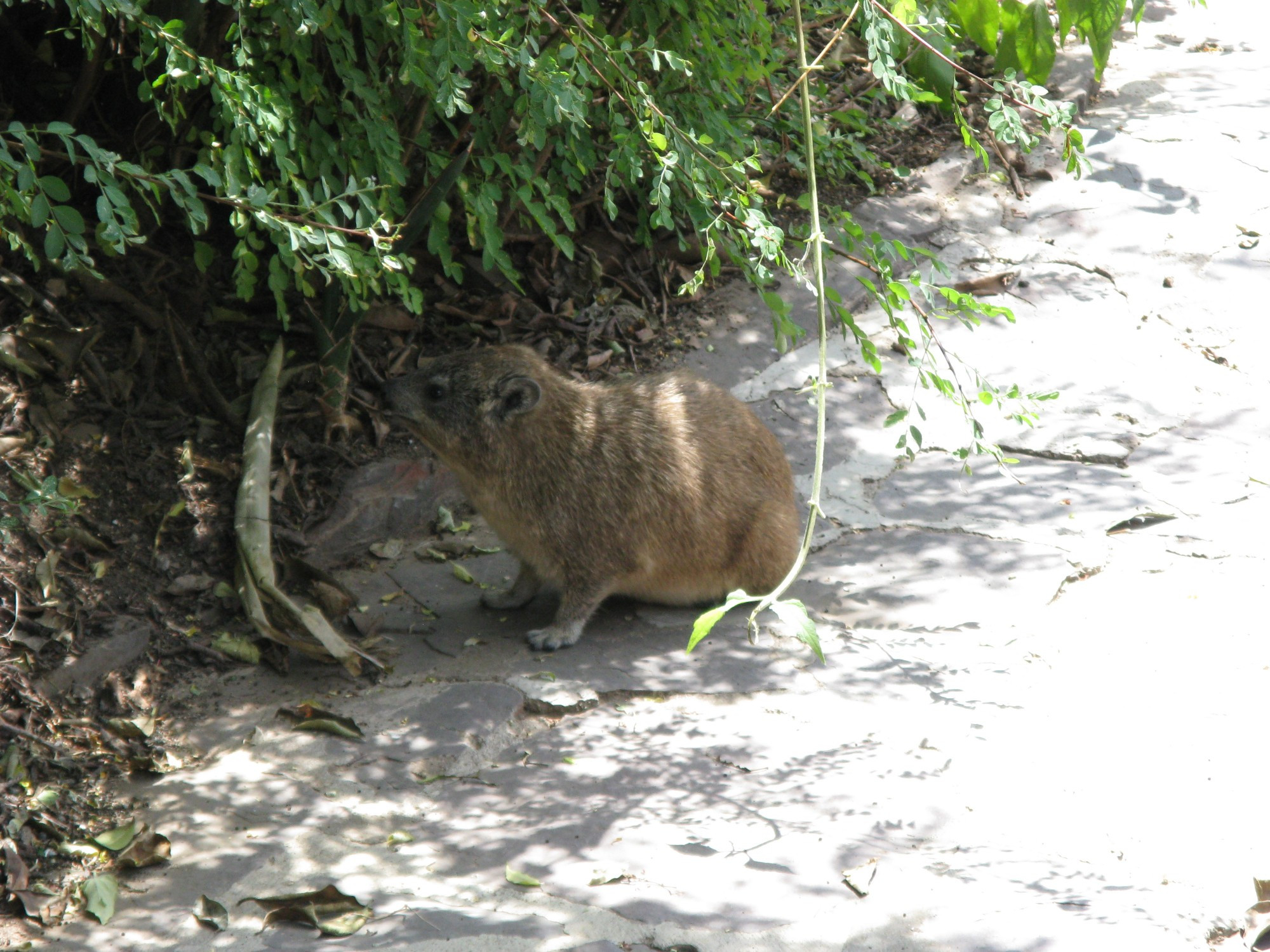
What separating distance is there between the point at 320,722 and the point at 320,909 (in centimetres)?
94

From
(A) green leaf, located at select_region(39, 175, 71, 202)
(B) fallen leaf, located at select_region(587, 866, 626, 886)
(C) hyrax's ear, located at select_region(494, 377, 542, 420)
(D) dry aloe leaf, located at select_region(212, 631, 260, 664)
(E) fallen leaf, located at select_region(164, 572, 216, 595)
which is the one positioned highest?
(A) green leaf, located at select_region(39, 175, 71, 202)

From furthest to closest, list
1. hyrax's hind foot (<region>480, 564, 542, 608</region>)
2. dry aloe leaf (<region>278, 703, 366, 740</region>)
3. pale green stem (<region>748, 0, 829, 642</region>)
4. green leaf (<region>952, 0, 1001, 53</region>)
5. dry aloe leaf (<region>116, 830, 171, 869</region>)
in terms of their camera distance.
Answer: hyrax's hind foot (<region>480, 564, 542, 608</region>) < dry aloe leaf (<region>278, 703, 366, 740</region>) < green leaf (<region>952, 0, 1001, 53</region>) < dry aloe leaf (<region>116, 830, 171, 869</region>) < pale green stem (<region>748, 0, 829, 642</region>)

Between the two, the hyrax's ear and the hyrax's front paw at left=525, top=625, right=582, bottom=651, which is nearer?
the hyrax's front paw at left=525, top=625, right=582, bottom=651

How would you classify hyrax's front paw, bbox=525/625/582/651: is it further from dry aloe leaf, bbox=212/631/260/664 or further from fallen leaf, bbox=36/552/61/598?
fallen leaf, bbox=36/552/61/598

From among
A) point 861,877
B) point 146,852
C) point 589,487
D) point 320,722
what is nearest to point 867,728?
point 861,877

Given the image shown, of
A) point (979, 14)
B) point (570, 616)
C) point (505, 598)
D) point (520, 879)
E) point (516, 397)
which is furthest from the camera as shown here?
point (505, 598)

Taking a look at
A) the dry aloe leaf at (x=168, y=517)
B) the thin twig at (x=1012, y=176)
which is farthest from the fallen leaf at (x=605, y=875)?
the thin twig at (x=1012, y=176)

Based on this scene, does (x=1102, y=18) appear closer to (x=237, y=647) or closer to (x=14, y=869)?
(x=237, y=647)

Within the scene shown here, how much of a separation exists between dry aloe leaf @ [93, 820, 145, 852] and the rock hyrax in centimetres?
164

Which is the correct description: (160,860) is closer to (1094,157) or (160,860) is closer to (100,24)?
(100,24)

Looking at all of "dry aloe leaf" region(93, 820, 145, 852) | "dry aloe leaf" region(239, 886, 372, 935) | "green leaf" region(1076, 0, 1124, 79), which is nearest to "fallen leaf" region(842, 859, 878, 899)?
"dry aloe leaf" region(239, 886, 372, 935)

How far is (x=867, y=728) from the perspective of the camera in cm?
391

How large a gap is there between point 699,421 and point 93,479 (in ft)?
8.23

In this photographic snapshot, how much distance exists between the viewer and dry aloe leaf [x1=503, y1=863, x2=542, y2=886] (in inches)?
124
